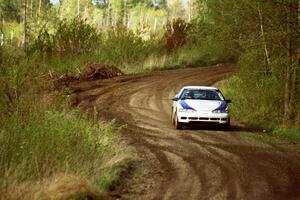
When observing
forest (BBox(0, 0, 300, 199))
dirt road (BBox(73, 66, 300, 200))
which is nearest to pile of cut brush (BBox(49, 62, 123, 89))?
forest (BBox(0, 0, 300, 199))

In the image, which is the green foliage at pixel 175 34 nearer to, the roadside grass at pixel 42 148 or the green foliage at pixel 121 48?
the green foliage at pixel 121 48

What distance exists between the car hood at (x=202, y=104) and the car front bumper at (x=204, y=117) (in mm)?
208

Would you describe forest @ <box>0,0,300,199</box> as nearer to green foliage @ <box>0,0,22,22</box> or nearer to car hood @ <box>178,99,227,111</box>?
car hood @ <box>178,99,227,111</box>

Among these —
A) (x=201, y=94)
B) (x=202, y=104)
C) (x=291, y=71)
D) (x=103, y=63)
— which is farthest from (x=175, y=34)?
(x=291, y=71)

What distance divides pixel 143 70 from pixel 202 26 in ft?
22.4

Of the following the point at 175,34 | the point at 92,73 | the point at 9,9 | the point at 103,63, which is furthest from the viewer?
the point at 9,9

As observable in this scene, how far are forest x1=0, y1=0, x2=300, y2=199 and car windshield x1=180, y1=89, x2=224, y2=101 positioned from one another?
1713 millimetres

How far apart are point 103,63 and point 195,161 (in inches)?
836

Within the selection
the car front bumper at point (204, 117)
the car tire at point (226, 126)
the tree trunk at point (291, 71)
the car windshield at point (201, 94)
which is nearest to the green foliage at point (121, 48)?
the car windshield at point (201, 94)

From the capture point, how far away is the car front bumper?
1866 centimetres

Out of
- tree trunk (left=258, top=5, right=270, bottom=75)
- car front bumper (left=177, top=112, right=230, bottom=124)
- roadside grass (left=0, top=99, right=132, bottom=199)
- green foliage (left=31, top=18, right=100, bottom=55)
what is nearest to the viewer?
roadside grass (left=0, top=99, right=132, bottom=199)

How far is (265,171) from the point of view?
12.2 metres

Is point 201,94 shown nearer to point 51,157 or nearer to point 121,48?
point 51,157

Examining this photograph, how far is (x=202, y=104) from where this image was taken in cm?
1888
